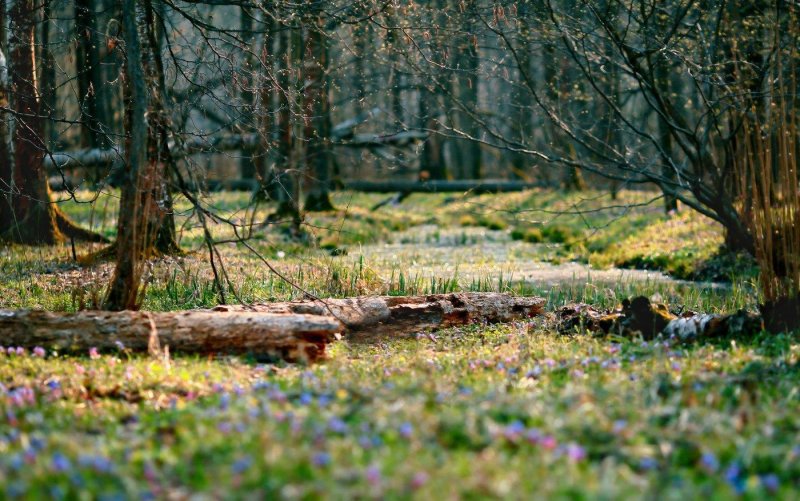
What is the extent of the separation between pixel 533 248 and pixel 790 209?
767 centimetres

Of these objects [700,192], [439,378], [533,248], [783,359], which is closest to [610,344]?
[783,359]

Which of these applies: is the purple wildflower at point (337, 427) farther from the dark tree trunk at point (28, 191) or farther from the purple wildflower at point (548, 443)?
the dark tree trunk at point (28, 191)

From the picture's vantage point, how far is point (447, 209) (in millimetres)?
20516

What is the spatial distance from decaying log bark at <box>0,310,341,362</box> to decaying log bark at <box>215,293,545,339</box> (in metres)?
0.82

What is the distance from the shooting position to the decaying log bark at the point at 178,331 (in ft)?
19.6

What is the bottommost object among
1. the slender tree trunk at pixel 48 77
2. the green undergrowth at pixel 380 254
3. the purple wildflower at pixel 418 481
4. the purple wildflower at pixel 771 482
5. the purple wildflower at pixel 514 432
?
the purple wildflower at pixel 771 482

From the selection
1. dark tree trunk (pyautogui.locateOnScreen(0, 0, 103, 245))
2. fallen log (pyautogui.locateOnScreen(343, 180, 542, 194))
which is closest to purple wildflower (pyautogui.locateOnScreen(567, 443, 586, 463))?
dark tree trunk (pyautogui.locateOnScreen(0, 0, 103, 245))

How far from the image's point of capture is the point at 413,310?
756 centimetres

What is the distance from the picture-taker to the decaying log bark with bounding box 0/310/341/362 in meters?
5.98

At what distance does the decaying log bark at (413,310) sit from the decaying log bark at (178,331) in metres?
0.82

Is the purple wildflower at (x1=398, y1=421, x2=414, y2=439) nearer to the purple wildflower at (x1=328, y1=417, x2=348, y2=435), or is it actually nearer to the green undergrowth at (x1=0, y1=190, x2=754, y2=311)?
the purple wildflower at (x1=328, y1=417, x2=348, y2=435)

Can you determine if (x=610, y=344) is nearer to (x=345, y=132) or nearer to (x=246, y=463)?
(x=246, y=463)

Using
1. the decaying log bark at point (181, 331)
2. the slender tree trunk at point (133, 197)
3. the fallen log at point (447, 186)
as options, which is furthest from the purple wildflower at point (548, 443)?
the fallen log at point (447, 186)

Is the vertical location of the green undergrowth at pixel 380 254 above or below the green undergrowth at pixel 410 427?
above
